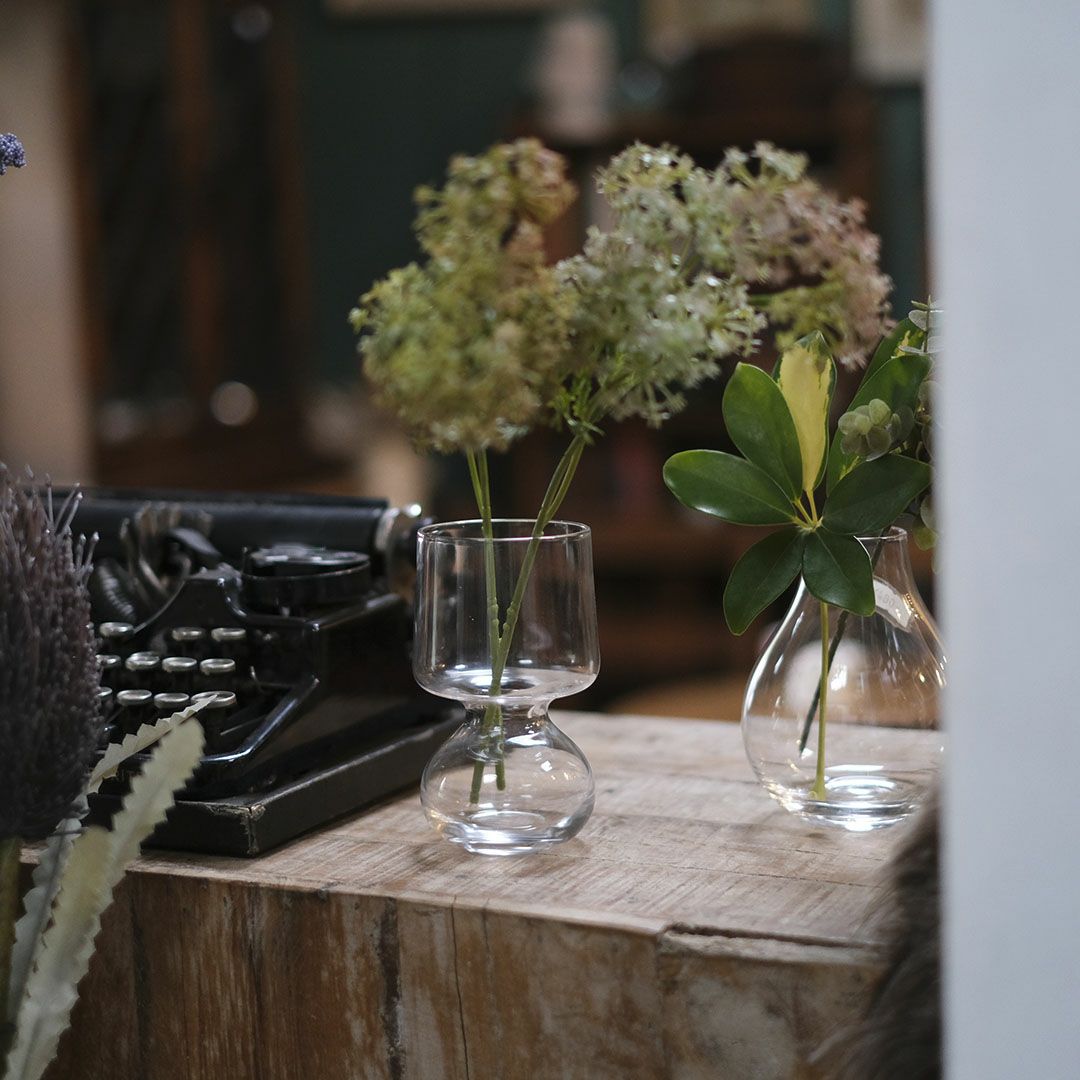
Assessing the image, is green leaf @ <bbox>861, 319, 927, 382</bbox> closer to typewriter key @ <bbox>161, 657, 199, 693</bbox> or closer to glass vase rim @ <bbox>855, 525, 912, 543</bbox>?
glass vase rim @ <bbox>855, 525, 912, 543</bbox>

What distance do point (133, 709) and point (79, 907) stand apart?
25 cm

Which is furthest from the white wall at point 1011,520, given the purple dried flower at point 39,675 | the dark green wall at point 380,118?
the dark green wall at point 380,118

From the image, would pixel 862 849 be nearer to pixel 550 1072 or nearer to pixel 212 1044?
pixel 550 1072

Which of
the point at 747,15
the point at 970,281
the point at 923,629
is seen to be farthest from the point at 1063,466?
the point at 747,15

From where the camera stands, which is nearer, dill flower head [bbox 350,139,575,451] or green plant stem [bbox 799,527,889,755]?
dill flower head [bbox 350,139,575,451]

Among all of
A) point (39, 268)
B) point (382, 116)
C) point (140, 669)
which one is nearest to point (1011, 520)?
point (140, 669)

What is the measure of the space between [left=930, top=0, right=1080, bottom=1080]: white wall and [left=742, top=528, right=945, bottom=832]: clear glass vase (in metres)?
0.37

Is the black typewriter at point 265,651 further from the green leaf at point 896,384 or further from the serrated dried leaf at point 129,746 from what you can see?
the green leaf at point 896,384

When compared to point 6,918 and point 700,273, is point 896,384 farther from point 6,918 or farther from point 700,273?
point 6,918

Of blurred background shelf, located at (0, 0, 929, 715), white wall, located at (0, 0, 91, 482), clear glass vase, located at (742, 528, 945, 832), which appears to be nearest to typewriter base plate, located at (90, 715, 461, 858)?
clear glass vase, located at (742, 528, 945, 832)

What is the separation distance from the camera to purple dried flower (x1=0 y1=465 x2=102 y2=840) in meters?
0.75

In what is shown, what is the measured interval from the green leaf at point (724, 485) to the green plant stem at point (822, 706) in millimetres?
77

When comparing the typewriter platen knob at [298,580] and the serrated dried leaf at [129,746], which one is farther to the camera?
the typewriter platen knob at [298,580]

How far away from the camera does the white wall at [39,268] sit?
2.91 metres
